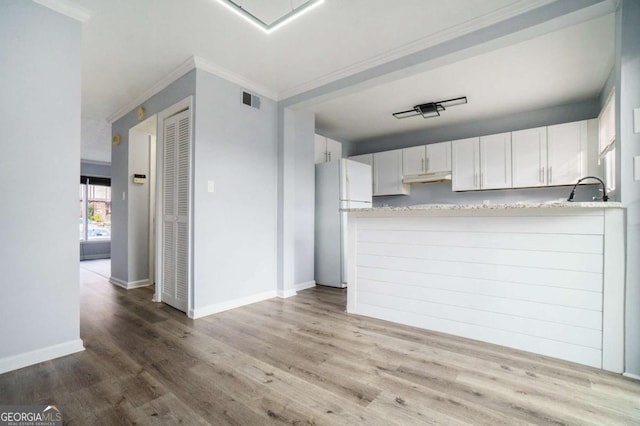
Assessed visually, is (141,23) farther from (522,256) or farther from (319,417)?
(522,256)

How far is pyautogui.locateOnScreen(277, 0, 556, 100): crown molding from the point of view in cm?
221

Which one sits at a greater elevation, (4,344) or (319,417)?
(4,344)

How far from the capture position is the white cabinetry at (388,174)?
5536 mm

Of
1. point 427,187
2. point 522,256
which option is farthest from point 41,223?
point 427,187

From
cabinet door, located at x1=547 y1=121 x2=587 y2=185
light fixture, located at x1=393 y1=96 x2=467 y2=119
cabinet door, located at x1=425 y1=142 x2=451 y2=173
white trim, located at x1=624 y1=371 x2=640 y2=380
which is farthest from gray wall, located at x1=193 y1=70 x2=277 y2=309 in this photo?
cabinet door, located at x1=547 y1=121 x2=587 y2=185

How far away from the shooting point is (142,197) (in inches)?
174

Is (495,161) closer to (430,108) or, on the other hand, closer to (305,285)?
(430,108)

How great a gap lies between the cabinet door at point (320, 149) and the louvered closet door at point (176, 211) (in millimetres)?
2171

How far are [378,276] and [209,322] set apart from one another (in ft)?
5.57

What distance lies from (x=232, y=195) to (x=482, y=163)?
389 centimetres

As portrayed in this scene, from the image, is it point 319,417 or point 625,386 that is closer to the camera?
point 319,417

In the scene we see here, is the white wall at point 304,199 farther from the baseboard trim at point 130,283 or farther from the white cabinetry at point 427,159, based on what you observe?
the baseboard trim at point 130,283

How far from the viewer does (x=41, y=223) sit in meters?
2.10

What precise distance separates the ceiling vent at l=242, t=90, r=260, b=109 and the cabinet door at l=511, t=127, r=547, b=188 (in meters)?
3.79
